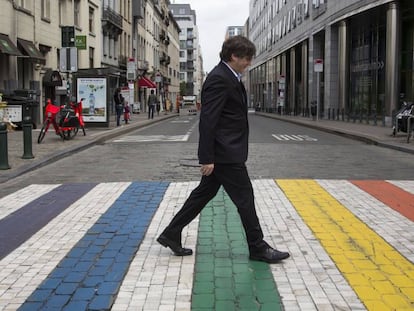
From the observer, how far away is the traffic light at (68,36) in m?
17.3

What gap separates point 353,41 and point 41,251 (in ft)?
114

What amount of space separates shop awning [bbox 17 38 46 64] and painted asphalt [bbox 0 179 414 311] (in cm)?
1691

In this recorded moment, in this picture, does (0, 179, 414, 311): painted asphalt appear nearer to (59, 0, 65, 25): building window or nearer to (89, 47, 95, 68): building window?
(59, 0, 65, 25): building window

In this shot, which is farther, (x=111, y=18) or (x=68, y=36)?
(x=111, y=18)

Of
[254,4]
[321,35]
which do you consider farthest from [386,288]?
[254,4]

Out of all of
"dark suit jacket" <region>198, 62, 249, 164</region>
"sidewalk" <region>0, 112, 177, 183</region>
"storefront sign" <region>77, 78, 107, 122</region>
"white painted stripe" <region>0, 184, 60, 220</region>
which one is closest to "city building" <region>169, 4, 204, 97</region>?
"storefront sign" <region>77, 78, 107, 122</region>

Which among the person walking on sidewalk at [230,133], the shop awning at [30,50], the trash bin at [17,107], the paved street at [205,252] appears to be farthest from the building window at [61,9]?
the person walking on sidewalk at [230,133]

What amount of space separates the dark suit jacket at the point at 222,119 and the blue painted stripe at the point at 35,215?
7.46 feet

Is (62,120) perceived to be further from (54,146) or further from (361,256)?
(361,256)

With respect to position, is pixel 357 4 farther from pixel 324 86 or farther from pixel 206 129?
pixel 206 129

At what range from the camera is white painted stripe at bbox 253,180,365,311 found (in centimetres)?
407

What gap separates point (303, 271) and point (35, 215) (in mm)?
3771

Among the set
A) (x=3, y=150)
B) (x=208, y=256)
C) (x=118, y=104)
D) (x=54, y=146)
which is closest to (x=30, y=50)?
(x=118, y=104)

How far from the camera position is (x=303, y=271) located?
188 inches
